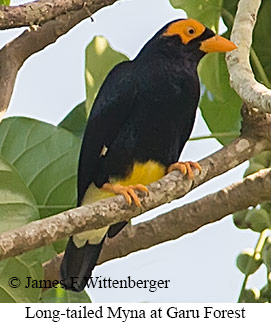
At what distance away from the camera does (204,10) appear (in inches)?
89.0

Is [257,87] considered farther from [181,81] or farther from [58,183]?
[58,183]

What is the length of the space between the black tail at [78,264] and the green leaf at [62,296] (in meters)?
0.02

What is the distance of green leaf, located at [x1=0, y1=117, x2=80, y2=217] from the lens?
2.25 metres

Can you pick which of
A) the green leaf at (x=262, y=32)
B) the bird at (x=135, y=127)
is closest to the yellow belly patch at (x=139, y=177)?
the bird at (x=135, y=127)

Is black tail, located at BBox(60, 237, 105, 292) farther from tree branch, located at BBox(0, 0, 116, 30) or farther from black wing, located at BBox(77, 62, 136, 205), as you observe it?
tree branch, located at BBox(0, 0, 116, 30)

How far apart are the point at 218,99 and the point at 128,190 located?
61cm

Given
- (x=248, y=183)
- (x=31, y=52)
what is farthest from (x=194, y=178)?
(x=31, y=52)

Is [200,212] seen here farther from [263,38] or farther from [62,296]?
[263,38]

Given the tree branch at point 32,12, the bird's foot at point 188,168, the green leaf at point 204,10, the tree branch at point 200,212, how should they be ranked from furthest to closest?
the green leaf at point 204,10 → the tree branch at point 200,212 → the bird's foot at point 188,168 → the tree branch at point 32,12

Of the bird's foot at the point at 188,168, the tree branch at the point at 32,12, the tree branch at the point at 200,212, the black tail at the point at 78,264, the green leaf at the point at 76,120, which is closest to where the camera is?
the tree branch at the point at 32,12

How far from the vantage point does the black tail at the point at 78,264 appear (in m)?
2.08

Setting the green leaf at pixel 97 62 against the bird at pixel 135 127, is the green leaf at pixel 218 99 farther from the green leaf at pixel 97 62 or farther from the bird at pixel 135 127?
the green leaf at pixel 97 62

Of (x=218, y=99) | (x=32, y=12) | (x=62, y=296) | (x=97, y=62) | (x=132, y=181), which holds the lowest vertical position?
(x=62, y=296)

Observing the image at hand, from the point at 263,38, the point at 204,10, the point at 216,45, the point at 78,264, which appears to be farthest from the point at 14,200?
the point at 263,38
